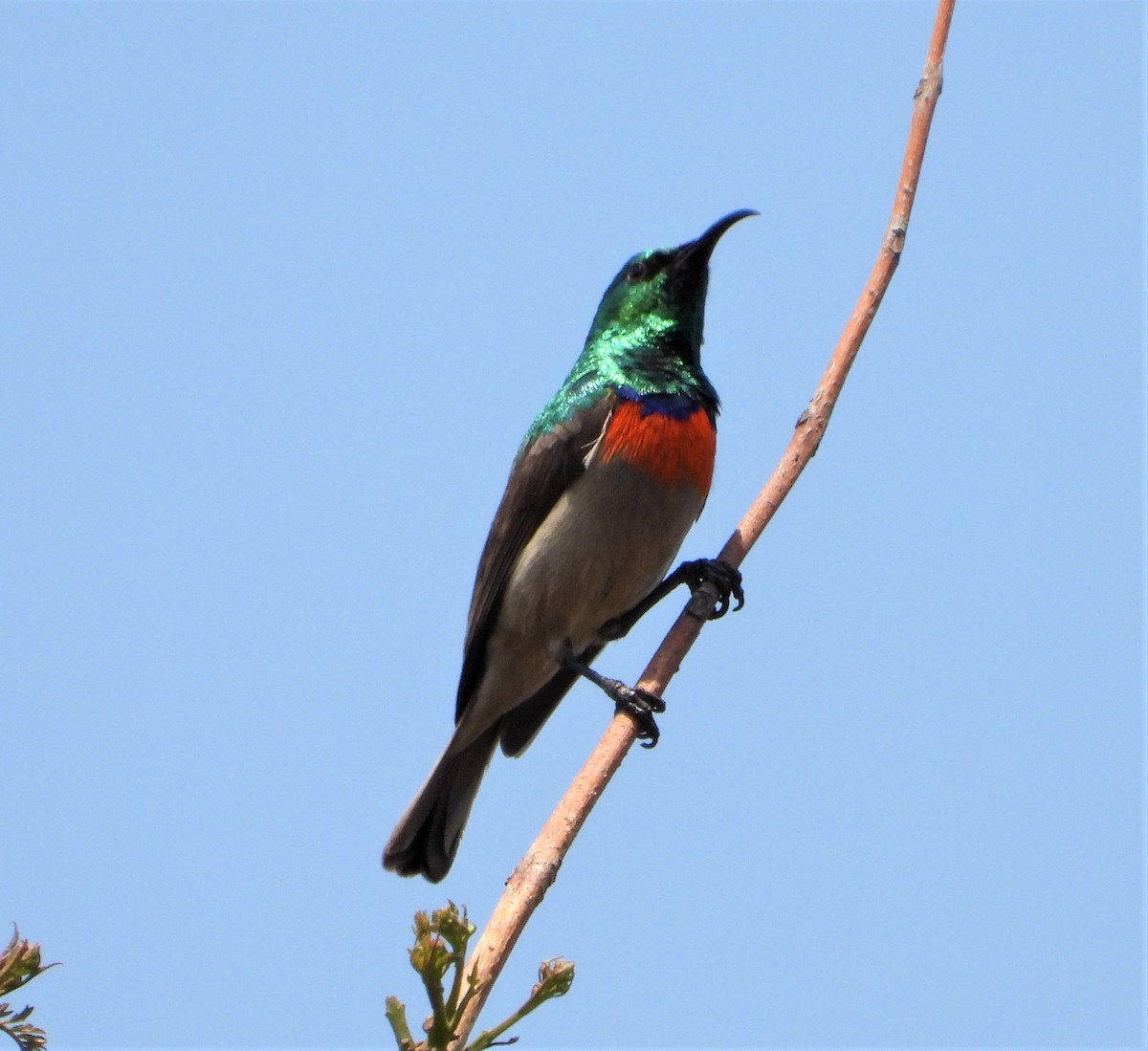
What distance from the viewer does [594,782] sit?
4.01 meters

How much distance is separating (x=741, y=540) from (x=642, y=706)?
0.75 metres

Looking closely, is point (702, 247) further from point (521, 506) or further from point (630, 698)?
point (630, 698)

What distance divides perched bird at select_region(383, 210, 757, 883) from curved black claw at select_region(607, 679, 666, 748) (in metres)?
0.13

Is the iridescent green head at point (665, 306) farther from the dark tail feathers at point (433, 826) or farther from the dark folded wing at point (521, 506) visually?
the dark tail feathers at point (433, 826)

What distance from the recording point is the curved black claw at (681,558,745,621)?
17.3 feet

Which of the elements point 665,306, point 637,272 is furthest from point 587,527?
point 637,272

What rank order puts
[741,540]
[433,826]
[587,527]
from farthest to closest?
[433,826]
[587,527]
[741,540]

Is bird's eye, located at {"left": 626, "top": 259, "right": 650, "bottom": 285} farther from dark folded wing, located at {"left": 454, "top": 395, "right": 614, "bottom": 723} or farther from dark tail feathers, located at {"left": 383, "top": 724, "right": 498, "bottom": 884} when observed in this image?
dark tail feathers, located at {"left": 383, "top": 724, "right": 498, "bottom": 884}

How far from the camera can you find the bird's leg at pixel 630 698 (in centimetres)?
513

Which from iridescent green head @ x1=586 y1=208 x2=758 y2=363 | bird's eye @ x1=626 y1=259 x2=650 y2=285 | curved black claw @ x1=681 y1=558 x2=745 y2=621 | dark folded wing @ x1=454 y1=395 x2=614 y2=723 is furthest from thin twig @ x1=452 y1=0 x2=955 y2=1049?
bird's eye @ x1=626 y1=259 x2=650 y2=285

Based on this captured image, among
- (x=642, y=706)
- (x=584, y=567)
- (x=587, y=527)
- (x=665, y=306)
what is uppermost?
(x=665, y=306)

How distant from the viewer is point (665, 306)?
292 inches

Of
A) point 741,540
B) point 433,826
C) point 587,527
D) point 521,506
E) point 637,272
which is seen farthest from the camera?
point 637,272

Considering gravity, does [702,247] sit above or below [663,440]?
above
